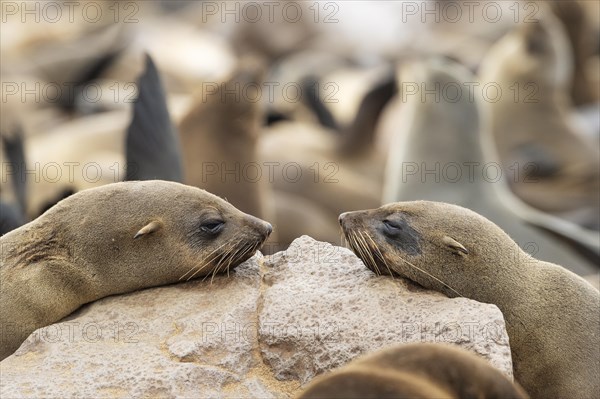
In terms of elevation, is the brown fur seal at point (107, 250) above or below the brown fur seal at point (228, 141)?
Answer: above

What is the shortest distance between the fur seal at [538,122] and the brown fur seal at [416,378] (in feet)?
30.3

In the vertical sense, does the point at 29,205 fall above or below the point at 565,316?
below

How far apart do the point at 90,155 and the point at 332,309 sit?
25.7 ft

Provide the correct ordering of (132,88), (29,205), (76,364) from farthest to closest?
(132,88) → (29,205) → (76,364)

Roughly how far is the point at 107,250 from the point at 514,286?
6.09 ft

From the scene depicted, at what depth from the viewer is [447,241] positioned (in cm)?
499

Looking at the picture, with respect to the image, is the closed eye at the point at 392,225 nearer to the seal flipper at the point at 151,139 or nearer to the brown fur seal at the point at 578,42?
the seal flipper at the point at 151,139

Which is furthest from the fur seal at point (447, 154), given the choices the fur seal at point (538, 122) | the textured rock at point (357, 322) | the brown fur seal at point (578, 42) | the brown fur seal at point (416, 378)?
the brown fur seal at point (578, 42)

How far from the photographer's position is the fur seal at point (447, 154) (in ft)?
30.3

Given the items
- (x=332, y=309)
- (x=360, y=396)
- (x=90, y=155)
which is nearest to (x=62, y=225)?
(x=332, y=309)

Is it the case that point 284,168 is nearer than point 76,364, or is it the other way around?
point 76,364

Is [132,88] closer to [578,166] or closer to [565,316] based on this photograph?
[578,166]

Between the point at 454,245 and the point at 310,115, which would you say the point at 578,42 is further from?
the point at 454,245

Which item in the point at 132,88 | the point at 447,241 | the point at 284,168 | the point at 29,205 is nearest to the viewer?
the point at 447,241
